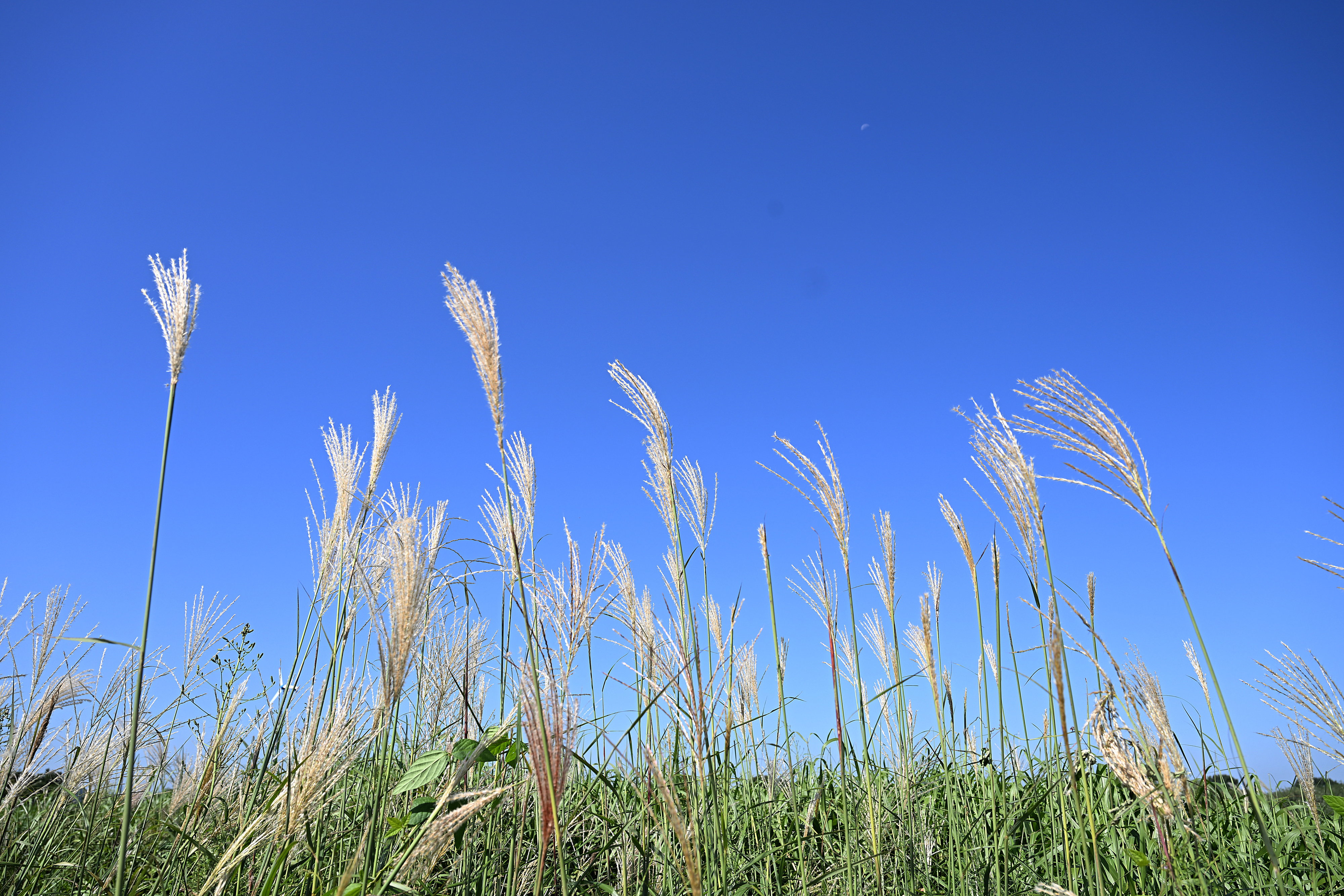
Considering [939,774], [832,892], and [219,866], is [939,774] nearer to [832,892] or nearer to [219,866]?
[832,892]

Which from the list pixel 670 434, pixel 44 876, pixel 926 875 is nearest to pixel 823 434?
pixel 670 434

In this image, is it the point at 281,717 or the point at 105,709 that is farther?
the point at 105,709

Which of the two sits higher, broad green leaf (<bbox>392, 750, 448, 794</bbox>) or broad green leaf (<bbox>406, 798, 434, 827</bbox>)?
broad green leaf (<bbox>392, 750, 448, 794</bbox>)

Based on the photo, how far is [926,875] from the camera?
7.57 ft

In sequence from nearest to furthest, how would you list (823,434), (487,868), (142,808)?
(487,868), (823,434), (142,808)

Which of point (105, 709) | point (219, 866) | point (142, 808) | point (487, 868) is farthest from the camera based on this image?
point (142, 808)

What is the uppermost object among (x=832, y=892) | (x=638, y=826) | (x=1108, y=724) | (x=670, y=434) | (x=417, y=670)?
(x=670, y=434)

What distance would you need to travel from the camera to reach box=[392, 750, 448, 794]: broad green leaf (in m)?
1.84

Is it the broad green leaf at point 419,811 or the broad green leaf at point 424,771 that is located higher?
the broad green leaf at point 424,771

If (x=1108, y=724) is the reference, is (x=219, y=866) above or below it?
below

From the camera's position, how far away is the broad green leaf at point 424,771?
1.84 meters

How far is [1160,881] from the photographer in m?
2.41

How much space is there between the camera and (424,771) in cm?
190

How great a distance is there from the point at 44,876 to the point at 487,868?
1.81 meters
